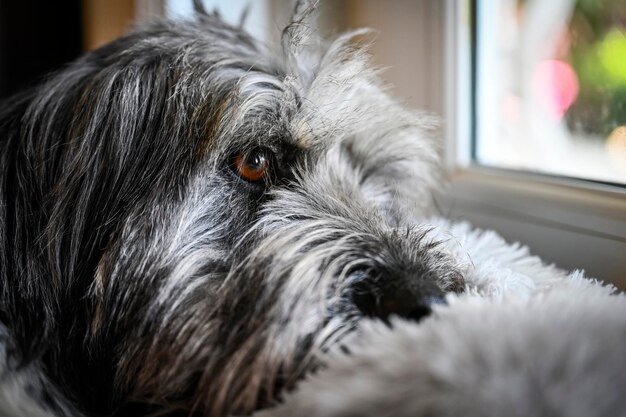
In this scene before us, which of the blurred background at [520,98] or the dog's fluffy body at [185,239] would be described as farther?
the blurred background at [520,98]

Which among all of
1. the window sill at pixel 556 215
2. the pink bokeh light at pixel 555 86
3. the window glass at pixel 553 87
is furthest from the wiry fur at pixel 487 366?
the pink bokeh light at pixel 555 86

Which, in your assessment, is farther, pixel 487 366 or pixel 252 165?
pixel 252 165

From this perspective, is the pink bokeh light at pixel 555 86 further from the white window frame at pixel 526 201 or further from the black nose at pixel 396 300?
the black nose at pixel 396 300

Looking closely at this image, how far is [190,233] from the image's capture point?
864mm

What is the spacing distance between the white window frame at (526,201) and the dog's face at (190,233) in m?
0.28

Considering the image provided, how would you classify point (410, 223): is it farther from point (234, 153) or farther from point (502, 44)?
point (502, 44)

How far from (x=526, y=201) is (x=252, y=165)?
0.54 meters

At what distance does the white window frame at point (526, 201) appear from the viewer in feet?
3.08

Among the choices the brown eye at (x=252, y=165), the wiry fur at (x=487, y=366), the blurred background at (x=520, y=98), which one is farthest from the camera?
the blurred background at (x=520, y=98)

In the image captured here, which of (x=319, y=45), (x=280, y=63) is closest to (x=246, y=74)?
(x=280, y=63)

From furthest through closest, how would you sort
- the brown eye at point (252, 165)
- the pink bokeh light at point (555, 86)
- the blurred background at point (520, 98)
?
the pink bokeh light at point (555, 86), the blurred background at point (520, 98), the brown eye at point (252, 165)

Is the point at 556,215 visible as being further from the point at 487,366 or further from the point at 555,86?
the point at 487,366

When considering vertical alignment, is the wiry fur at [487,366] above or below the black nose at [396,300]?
above

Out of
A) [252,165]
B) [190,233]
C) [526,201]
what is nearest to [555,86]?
[526,201]
